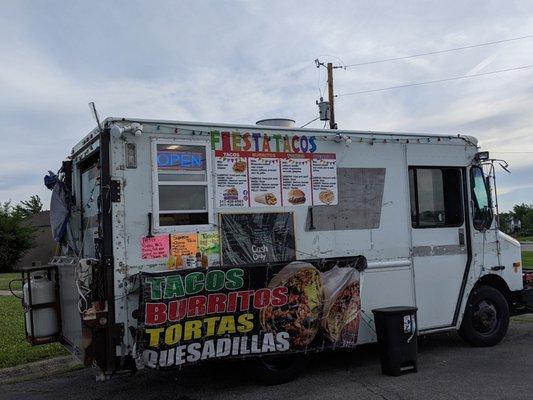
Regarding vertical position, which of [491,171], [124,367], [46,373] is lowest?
[46,373]

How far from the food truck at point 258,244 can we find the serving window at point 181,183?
0.05 feet

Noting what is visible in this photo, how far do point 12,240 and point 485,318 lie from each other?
35.2m

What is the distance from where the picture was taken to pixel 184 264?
573cm

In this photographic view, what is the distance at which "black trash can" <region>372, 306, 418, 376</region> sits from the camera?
21.1ft

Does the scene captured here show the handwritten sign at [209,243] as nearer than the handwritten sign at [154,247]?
No

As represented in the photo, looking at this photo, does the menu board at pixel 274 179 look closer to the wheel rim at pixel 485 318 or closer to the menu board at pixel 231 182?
the menu board at pixel 231 182

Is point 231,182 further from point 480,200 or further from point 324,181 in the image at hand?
point 480,200

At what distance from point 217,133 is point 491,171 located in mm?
4093

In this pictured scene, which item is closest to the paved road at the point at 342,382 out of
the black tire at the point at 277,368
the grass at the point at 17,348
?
the black tire at the point at 277,368

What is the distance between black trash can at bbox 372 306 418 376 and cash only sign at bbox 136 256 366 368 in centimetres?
31

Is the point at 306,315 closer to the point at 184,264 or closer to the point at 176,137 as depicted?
the point at 184,264

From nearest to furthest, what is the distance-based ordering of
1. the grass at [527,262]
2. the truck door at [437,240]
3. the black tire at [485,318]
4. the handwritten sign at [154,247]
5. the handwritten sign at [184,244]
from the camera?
1. the handwritten sign at [154,247]
2. the handwritten sign at [184,244]
3. the truck door at [437,240]
4. the black tire at [485,318]
5. the grass at [527,262]

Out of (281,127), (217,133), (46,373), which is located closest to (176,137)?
(217,133)

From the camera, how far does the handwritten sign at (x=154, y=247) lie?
5.58 meters
